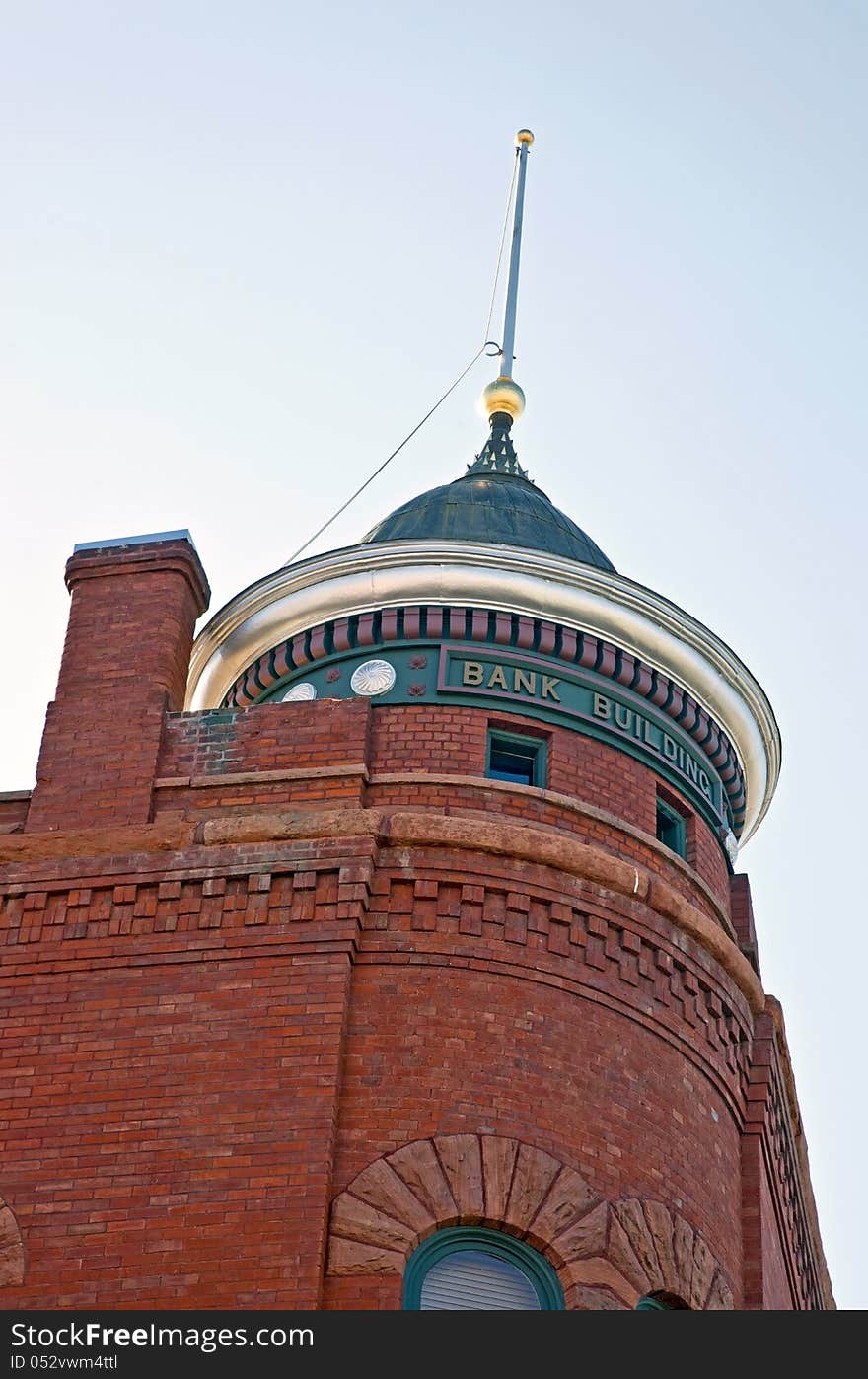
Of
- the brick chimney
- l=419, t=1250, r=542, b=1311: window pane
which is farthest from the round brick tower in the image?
the brick chimney

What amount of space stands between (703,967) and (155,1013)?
15.5 ft

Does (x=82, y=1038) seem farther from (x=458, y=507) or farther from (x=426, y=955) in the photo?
(x=458, y=507)

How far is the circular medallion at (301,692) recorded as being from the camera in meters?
20.8

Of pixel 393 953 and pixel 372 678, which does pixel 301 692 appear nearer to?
pixel 372 678

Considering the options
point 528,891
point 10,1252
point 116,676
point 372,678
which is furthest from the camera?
point 372,678

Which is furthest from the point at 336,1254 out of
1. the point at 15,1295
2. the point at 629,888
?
the point at 629,888

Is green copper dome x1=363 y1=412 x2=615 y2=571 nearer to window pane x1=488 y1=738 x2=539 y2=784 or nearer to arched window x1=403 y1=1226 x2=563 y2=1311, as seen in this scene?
window pane x1=488 y1=738 x2=539 y2=784

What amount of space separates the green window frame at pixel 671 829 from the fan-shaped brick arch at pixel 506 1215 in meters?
4.23

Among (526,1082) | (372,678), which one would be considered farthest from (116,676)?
(526,1082)

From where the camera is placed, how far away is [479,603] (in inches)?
806

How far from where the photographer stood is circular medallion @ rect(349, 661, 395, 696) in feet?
66.3

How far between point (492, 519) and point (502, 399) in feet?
11.3

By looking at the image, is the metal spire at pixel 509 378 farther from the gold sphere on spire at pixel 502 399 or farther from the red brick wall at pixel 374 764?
the red brick wall at pixel 374 764
